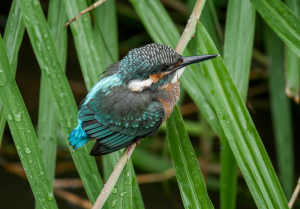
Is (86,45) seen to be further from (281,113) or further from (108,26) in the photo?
(281,113)

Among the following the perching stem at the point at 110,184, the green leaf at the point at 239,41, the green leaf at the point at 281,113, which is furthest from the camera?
the green leaf at the point at 281,113

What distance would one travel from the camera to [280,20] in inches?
62.6

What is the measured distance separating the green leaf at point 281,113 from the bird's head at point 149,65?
4.65 ft

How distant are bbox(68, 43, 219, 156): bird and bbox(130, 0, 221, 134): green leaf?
17 centimetres

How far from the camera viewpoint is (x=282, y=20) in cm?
159

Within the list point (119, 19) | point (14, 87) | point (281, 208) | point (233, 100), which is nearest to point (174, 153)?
point (233, 100)

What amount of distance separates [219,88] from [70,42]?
341cm

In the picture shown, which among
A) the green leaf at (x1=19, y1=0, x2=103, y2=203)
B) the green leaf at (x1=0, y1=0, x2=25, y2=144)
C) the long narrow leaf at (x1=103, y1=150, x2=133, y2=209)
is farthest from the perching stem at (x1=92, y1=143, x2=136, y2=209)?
the green leaf at (x1=0, y1=0, x2=25, y2=144)

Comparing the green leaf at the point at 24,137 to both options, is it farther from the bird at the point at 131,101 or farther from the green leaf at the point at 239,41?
the green leaf at the point at 239,41

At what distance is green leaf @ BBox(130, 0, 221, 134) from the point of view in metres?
1.88

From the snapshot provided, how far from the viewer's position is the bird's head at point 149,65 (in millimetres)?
1684

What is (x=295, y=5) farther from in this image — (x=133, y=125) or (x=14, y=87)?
(x=14, y=87)

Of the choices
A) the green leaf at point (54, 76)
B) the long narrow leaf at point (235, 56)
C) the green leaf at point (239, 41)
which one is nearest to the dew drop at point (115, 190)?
the green leaf at point (54, 76)

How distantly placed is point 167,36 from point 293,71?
2.59ft
